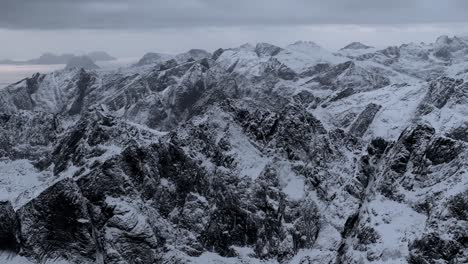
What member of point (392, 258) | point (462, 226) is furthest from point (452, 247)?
point (392, 258)

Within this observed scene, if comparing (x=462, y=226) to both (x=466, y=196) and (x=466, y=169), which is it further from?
(x=466, y=169)

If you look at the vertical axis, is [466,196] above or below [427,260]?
above

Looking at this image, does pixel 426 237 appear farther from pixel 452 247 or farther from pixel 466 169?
pixel 466 169

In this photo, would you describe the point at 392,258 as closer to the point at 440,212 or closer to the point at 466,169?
the point at 440,212

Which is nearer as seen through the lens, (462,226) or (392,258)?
(462,226)

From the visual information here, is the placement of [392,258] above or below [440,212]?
below

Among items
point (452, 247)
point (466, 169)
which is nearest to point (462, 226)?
point (452, 247)

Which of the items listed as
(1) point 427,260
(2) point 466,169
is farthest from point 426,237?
(2) point 466,169
